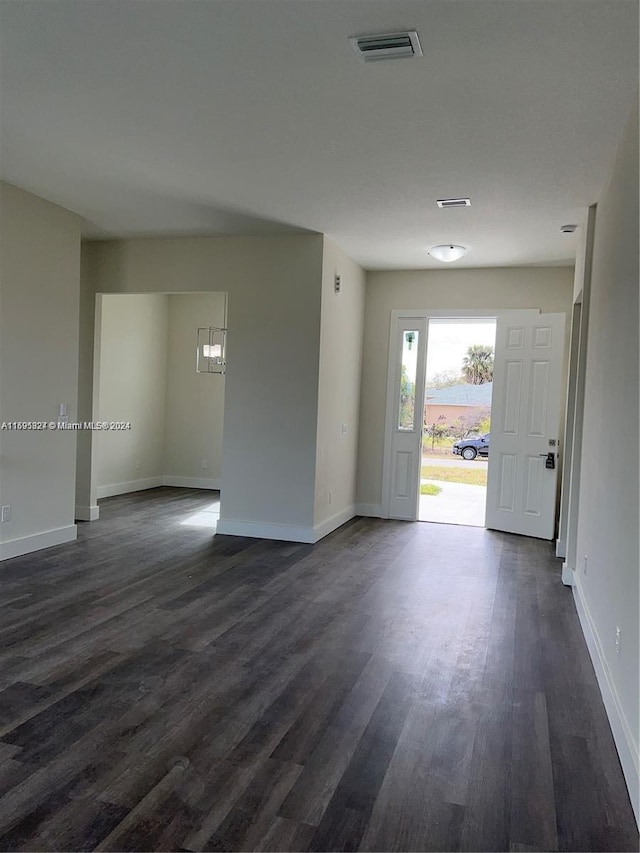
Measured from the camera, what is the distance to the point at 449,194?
4.29m

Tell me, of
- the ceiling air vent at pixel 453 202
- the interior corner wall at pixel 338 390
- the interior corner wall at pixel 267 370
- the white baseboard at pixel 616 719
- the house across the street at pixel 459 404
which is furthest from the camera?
the house across the street at pixel 459 404

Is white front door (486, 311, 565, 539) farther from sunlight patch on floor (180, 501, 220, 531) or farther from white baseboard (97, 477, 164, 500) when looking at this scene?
white baseboard (97, 477, 164, 500)

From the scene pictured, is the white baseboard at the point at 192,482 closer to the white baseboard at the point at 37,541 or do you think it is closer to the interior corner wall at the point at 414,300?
the interior corner wall at the point at 414,300

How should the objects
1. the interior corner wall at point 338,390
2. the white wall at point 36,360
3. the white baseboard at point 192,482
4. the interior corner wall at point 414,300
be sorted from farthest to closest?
the white baseboard at point 192,482
the interior corner wall at point 414,300
the interior corner wall at point 338,390
the white wall at point 36,360

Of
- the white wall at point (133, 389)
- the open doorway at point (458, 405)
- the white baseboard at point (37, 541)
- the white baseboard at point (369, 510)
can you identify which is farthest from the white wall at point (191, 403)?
the open doorway at point (458, 405)

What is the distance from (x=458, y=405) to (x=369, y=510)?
19.7 feet

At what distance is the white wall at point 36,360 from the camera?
4.55m

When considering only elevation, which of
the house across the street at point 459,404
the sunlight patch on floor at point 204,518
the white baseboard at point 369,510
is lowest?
the sunlight patch on floor at point 204,518

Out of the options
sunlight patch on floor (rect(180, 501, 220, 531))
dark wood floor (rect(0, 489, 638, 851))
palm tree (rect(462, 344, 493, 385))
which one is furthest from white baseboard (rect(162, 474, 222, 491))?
palm tree (rect(462, 344, 493, 385))

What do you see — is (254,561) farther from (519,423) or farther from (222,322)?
(222,322)

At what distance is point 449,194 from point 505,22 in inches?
76.1

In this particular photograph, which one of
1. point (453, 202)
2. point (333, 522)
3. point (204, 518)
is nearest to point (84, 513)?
point (204, 518)

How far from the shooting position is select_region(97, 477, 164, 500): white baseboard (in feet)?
25.4

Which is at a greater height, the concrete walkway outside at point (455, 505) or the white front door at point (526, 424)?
the white front door at point (526, 424)
